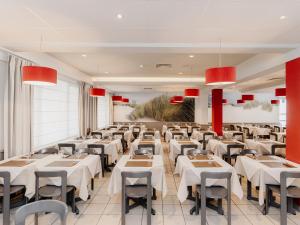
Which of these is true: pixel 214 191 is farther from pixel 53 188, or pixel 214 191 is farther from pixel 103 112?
pixel 103 112

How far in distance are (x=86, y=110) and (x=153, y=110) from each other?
7.36 metres

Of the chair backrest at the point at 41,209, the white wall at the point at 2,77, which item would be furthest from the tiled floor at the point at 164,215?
the white wall at the point at 2,77

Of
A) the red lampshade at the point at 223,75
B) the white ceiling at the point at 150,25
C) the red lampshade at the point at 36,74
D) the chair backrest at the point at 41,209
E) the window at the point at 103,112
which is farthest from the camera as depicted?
the window at the point at 103,112

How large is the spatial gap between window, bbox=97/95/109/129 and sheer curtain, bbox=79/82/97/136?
2371mm

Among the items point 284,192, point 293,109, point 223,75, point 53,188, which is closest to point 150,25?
point 223,75

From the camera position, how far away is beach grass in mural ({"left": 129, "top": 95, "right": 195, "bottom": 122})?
53.8 feet

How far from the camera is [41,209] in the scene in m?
2.25

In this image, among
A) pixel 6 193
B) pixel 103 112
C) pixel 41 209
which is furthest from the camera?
pixel 103 112

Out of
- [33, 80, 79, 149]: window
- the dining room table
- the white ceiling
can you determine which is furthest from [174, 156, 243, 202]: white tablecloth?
[33, 80, 79, 149]: window

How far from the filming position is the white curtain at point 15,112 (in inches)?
197

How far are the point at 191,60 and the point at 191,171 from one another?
438cm

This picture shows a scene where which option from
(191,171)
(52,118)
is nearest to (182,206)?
(191,171)

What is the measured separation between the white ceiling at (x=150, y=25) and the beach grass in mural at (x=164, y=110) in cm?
1139

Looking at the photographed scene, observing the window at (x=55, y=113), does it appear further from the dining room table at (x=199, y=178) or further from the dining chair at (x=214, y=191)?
the dining chair at (x=214, y=191)
